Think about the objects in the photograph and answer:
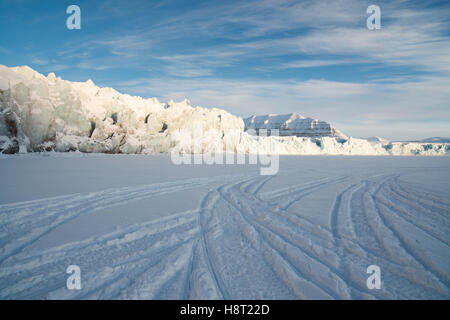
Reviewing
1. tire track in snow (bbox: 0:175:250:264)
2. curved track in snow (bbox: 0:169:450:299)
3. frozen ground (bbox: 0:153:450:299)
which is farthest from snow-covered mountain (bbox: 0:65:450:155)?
curved track in snow (bbox: 0:169:450:299)

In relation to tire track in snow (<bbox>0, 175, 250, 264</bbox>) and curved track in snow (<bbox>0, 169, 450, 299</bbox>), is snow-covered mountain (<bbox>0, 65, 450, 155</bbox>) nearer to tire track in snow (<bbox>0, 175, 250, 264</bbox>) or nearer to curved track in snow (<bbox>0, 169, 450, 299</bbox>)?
tire track in snow (<bbox>0, 175, 250, 264</bbox>)

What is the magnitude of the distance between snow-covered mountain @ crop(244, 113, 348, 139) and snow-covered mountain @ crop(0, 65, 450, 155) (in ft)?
206

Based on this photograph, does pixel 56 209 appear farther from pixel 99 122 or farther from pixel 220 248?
pixel 99 122

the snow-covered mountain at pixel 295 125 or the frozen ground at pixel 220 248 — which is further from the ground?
the snow-covered mountain at pixel 295 125

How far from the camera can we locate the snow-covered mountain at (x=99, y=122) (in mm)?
20047

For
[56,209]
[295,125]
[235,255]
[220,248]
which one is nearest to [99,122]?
[56,209]

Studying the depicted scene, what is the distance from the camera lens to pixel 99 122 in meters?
28.2

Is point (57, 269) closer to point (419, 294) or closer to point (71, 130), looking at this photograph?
point (419, 294)

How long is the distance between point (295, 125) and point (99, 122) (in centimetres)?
9953

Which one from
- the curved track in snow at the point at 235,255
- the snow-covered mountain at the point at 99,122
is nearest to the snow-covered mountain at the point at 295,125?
the snow-covered mountain at the point at 99,122

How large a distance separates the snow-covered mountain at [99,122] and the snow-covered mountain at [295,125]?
206 ft

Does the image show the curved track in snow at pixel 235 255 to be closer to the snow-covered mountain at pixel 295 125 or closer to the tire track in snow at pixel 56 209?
the tire track in snow at pixel 56 209

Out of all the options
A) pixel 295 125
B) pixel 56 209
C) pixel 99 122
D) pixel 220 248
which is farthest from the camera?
pixel 295 125
